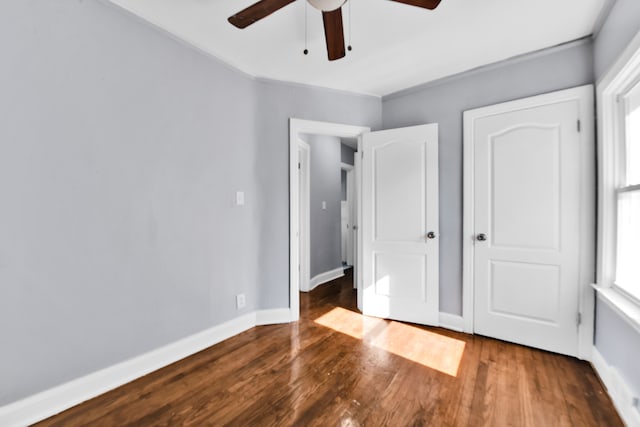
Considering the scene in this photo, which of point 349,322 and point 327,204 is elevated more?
point 327,204

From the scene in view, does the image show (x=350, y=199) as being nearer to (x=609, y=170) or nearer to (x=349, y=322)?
(x=349, y=322)

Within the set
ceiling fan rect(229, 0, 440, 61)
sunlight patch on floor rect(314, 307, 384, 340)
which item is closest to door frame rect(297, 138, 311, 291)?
sunlight patch on floor rect(314, 307, 384, 340)

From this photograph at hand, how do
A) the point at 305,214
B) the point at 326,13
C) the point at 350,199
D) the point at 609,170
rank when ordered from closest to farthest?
the point at 326,13 → the point at 609,170 → the point at 305,214 → the point at 350,199

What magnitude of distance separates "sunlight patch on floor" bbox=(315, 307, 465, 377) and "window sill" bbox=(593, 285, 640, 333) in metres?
0.97

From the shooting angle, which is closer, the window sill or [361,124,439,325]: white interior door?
the window sill

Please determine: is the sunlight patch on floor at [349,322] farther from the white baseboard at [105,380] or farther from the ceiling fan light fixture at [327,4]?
the ceiling fan light fixture at [327,4]

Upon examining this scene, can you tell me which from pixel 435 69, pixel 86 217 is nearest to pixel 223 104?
pixel 86 217

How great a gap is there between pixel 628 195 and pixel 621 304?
0.67 m

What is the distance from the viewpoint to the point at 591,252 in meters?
2.11

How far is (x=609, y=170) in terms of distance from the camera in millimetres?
1909

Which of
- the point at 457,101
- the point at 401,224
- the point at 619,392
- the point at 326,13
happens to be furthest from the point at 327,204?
the point at 619,392

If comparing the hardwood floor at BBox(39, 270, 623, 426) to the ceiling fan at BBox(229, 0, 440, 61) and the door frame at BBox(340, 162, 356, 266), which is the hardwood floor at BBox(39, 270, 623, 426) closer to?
the ceiling fan at BBox(229, 0, 440, 61)

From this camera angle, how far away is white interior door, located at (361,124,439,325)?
2785 millimetres

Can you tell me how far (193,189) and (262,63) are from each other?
1275mm
